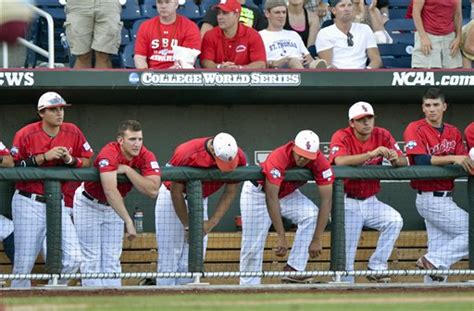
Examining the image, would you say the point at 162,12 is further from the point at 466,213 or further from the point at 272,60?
the point at 466,213

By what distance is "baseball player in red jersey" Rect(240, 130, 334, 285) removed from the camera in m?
11.0

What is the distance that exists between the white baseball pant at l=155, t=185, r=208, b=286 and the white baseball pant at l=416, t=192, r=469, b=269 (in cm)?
216

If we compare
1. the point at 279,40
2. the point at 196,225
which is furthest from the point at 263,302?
the point at 279,40

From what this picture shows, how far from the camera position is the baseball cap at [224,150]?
10.8 m

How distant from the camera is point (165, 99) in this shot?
12.5m

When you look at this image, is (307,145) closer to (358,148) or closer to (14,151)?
(358,148)

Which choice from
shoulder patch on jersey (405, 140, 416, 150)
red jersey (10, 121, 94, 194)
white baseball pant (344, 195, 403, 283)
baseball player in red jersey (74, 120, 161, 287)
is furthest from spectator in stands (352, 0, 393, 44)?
red jersey (10, 121, 94, 194)

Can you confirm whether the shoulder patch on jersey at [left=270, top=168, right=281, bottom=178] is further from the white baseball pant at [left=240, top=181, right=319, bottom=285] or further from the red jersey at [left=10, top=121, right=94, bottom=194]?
the red jersey at [left=10, top=121, right=94, bottom=194]

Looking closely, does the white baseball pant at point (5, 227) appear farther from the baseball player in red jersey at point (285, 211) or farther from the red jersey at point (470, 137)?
the red jersey at point (470, 137)

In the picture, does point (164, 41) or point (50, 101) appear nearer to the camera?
point (50, 101)

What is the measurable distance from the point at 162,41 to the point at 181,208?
1844mm

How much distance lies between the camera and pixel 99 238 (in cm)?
1104

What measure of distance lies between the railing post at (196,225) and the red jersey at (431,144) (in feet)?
6.96

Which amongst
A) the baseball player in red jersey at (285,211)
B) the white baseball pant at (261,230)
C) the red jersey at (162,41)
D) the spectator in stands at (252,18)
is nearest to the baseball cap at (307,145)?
the baseball player in red jersey at (285,211)
